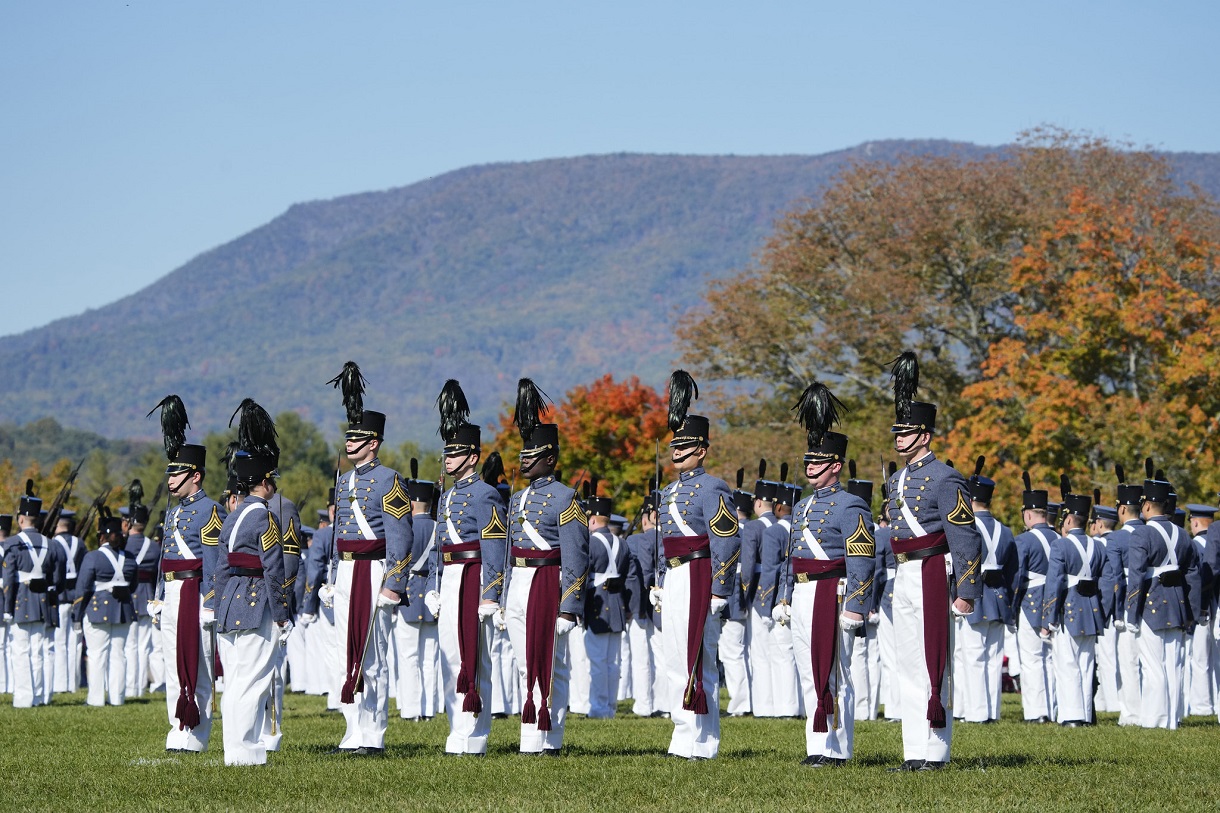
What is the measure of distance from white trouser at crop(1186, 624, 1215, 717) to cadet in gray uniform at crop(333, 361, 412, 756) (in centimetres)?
1014

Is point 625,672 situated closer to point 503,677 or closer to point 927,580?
point 503,677

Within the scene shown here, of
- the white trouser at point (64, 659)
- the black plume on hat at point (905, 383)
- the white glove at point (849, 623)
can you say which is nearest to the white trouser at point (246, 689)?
the white glove at point (849, 623)

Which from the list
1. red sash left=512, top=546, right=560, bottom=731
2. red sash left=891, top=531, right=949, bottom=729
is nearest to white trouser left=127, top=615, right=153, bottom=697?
red sash left=512, top=546, right=560, bottom=731

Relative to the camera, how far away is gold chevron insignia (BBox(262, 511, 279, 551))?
12.7 metres

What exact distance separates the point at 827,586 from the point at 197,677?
473 centimetres

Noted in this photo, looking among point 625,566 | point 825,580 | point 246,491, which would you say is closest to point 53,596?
point 625,566

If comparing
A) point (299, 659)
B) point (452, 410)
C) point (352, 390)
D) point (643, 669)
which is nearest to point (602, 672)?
point (643, 669)

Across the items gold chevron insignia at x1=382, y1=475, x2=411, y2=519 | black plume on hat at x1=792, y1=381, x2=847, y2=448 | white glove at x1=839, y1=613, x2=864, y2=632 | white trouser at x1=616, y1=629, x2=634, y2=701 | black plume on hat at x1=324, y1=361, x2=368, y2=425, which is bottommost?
white trouser at x1=616, y1=629, x2=634, y2=701

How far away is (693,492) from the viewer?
13.1 m

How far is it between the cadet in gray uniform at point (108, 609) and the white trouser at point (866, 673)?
8800mm

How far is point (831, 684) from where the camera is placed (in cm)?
1270

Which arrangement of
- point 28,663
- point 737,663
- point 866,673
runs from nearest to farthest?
point 866,673, point 737,663, point 28,663

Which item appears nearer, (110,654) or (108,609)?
(108,609)

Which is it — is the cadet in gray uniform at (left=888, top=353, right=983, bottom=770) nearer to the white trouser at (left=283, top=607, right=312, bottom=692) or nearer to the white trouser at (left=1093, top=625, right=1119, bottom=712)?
the white trouser at (left=1093, top=625, right=1119, bottom=712)
